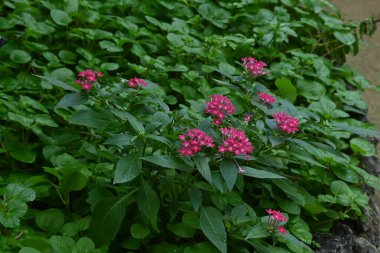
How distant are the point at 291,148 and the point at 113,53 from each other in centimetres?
126

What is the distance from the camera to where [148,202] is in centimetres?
184

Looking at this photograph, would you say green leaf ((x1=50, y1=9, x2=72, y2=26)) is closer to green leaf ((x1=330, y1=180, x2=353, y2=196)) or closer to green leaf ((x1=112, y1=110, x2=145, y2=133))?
green leaf ((x1=112, y1=110, x2=145, y2=133))

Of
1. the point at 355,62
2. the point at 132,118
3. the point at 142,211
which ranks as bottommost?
the point at 355,62

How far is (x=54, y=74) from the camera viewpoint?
8.64 ft

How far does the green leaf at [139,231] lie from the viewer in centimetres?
188

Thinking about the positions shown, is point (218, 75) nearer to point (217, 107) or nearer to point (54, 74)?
point (54, 74)

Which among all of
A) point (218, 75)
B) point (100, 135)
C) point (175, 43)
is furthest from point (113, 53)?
point (100, 135)

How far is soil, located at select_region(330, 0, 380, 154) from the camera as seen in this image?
12.2 ft

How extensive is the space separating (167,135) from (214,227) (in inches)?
13.5

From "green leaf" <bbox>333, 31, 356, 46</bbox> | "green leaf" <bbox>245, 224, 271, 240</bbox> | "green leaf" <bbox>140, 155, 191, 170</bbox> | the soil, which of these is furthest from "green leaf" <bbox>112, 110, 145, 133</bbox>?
"green leaf" <bbox>333, 31, 356, 46</bbox>

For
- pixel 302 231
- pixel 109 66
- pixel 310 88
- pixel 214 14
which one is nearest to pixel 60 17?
pixel 109 66

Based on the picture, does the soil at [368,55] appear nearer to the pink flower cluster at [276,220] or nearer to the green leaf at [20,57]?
the pink flower cluster at [276,220]

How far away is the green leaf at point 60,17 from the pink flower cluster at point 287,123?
1.46 m

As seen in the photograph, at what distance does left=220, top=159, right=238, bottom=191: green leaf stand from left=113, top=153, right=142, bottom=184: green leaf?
24cm
